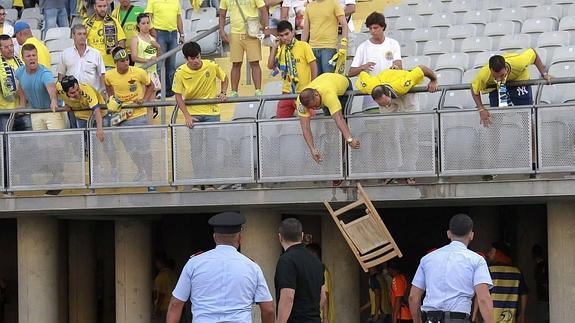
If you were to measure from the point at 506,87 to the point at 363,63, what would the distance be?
68.2 inches

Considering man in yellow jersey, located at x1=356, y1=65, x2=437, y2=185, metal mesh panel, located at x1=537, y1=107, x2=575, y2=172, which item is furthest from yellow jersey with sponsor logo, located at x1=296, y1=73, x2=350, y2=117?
metal mesh panel, located at x1=537, y1=107, x2=575, y2=172

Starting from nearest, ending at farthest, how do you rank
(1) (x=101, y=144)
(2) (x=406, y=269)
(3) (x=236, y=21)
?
1. (1) (x=101, y=144)
2. (3) (x=236, y=21)
3. (2) (x=406, y=269)

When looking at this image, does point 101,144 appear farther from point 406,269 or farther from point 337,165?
point 406,269

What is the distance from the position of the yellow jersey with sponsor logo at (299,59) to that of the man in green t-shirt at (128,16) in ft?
11.1

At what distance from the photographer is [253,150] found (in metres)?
17.0

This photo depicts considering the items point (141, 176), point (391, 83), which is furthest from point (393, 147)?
point (141, 176)

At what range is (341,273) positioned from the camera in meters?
18.3

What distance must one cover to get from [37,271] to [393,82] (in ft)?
17.8

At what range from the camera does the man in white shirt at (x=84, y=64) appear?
1820 centimetres

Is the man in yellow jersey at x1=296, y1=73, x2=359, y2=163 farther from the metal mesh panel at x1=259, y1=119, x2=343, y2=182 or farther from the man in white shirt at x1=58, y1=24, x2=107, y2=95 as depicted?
the man in white shirt at x1=58, y1=24, x2=107, y2=95

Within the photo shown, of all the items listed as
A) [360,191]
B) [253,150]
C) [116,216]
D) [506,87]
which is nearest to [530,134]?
[506,87]

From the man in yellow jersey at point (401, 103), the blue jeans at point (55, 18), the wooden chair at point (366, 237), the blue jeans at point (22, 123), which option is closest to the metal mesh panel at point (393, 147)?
the man in yellow jersey at point (401, 103)

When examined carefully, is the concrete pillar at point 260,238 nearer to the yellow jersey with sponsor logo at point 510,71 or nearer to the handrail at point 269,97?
the handrail at point 269,97

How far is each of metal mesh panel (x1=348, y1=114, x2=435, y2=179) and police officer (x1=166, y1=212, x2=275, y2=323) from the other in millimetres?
6107
